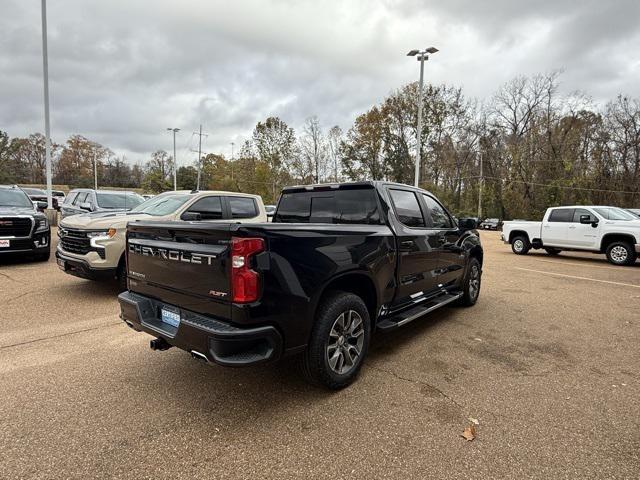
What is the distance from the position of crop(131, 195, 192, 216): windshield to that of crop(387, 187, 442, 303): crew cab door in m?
4.00

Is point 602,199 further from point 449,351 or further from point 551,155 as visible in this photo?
point 449,351

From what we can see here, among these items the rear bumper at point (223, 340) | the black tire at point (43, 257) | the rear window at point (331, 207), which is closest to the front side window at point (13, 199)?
the black tire at point (43, 257)

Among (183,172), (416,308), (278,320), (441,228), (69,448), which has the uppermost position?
(183,172)

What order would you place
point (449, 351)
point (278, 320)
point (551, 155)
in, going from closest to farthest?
point (278, 320)
point (449, 351)
point (551, 155)

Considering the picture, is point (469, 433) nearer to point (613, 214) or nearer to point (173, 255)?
point (173, 255)

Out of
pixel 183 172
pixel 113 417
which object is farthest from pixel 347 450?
pixel 183 172

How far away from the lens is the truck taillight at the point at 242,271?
2.38 m

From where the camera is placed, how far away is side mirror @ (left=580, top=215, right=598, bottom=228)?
11.4 meters

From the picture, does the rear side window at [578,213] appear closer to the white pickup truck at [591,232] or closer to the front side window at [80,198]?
the white pickup truck at [591,232]

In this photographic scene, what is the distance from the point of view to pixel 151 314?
3049 millimetres

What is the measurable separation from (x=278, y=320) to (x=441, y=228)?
3.08m

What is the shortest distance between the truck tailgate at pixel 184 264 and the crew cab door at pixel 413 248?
1967 mm

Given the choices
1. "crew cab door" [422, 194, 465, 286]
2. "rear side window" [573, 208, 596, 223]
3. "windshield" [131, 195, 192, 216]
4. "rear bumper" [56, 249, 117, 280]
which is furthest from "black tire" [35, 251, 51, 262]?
"rear side window" [573, 208, 596, 223]

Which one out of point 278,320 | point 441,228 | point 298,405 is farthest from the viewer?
point 441,228
